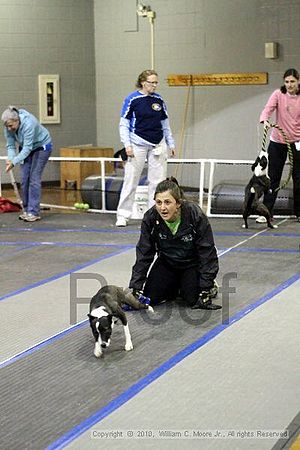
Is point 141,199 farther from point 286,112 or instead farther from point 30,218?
point 286,112

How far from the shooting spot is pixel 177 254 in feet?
17.4

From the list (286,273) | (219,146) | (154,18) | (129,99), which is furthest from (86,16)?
(286,273)

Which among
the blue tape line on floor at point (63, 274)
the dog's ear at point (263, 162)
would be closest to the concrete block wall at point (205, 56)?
the dog's ear at point (263, 162)

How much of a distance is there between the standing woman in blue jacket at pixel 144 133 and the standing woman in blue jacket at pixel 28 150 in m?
1.02

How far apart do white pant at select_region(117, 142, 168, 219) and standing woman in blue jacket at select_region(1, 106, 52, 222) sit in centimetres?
106

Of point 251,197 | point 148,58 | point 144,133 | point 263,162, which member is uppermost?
point 148,58

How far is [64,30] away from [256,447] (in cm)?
1056

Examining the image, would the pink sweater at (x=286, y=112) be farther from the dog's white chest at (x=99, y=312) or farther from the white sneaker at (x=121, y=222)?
the dog's white chest at (x=99, y=312)

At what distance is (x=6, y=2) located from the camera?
12391 mm

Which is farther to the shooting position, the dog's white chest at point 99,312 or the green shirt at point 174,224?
the green shirt at point 174,224

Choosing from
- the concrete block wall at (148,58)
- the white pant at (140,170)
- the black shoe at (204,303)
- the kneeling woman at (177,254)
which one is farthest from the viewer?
the concrete block wall at (148,58)

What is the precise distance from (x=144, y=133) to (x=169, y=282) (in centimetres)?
316

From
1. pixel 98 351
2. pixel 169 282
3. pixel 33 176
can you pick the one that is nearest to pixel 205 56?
pixel 33 176

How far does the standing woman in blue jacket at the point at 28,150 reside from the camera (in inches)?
341
